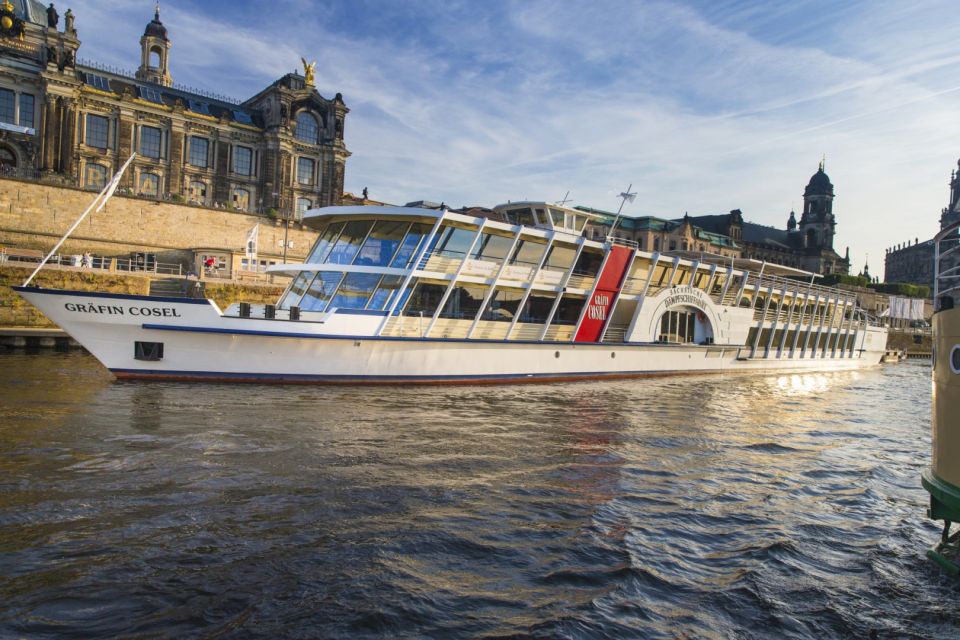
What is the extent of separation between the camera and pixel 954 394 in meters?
5.88

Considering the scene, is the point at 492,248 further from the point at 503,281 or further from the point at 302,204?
the point at 302,204

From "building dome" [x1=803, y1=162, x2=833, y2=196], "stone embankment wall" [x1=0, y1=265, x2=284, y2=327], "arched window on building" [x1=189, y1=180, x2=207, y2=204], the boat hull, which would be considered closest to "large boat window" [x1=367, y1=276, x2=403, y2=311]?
the boat hull

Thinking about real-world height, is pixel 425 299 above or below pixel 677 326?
above

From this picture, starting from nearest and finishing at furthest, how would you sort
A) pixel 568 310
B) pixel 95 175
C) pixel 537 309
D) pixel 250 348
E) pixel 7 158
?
1. pixel 250 348
2. pixel 537 309
3. pixel 568 310
4. pixel 7 158
5. pixel 95 175

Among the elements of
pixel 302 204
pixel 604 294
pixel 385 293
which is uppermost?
pixel 302 204

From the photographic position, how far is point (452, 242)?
19.4 metres

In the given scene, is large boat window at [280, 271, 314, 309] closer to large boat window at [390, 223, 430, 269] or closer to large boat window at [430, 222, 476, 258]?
large boat window at [390, 223, 430, 269]

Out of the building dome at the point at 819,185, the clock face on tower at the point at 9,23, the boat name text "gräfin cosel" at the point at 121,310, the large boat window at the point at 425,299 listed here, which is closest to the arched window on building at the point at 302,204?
the clock face on tower at the point at 9,23

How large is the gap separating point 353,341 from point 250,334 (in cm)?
273

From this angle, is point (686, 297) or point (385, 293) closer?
point (385, 293)

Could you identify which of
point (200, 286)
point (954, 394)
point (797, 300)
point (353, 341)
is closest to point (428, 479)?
point (954, 394)

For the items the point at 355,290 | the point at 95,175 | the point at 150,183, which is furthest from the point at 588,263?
the point at 150,183

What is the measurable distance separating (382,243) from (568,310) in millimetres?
7634

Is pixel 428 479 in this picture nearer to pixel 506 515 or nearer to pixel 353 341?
pixel 506 515
